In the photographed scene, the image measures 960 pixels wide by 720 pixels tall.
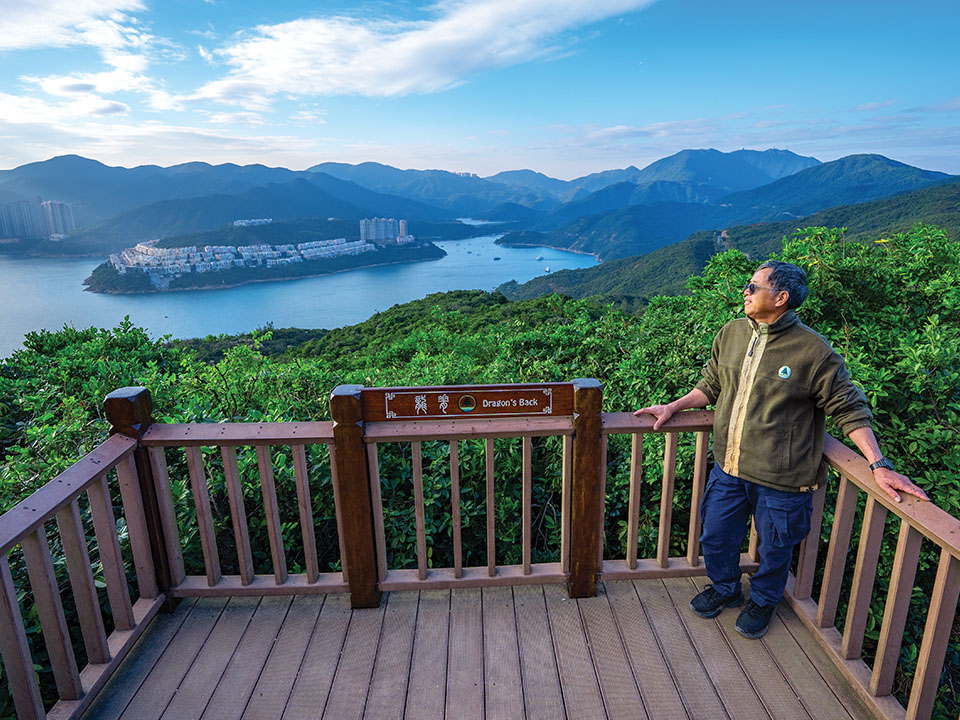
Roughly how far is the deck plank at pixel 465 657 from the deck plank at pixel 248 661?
2.38ft

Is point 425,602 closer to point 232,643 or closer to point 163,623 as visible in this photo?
point 232,643

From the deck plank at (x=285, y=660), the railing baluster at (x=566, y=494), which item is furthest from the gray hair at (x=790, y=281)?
the deck plank at (x=285, y=660)

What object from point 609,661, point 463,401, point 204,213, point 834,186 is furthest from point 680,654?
point 834,186

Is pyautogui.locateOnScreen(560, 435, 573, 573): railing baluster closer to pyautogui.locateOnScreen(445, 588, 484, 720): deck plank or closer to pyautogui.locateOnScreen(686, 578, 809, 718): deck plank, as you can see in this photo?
pyautogui.locateOnScreen(445, 588, 484, 720): deck plank

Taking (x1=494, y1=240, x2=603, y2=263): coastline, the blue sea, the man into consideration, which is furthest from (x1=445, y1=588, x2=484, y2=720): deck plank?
(x1=494, y1=240, x2=603, y2=263): coastline

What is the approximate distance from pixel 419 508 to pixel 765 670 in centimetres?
147

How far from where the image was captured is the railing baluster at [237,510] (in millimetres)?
2289

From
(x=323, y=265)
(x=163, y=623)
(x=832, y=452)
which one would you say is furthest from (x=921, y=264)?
(x=323, y=265)

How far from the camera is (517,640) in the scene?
225 centimetres

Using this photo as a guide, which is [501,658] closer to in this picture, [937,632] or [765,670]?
[765,670]

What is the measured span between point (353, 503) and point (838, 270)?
3290 millimetres

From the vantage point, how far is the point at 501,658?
2.16 meters

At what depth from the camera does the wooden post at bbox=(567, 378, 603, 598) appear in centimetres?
223

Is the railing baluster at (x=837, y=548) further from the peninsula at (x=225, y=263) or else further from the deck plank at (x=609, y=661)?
the peninsula at (x=225, y=263)
